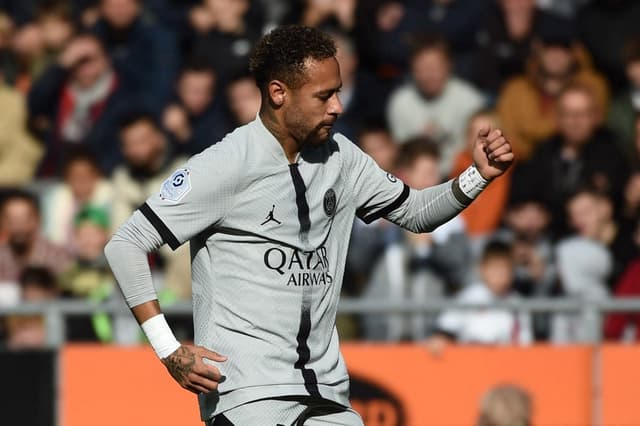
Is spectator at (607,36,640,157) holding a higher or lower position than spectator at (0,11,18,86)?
lower

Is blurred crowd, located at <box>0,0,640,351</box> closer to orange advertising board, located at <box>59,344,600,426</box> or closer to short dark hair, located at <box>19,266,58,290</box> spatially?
short dark hair, located at <box>19,266,58,290</box>

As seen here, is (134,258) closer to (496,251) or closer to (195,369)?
(195,369)

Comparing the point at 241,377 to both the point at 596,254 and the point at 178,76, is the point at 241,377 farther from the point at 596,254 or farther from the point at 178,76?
the point at 178,76

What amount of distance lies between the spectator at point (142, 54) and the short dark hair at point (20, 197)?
139cm

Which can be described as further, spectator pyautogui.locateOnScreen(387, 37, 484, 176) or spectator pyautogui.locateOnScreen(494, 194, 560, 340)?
spectator pyautogui.locateOnScreen(387, 37, 484, 176)

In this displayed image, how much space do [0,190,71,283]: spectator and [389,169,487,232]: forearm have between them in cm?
546

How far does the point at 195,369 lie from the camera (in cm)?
497

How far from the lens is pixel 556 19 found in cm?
1138

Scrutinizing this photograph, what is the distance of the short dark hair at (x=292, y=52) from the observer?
5.23 meters

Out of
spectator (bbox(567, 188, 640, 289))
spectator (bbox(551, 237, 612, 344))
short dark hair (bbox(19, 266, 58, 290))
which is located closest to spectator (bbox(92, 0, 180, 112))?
short dark hair (bbox(19, 266, 58, 290))

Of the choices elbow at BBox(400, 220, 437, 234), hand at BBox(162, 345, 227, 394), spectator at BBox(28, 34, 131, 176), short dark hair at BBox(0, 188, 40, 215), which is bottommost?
hand at BBox(162, 345, 227, 394)

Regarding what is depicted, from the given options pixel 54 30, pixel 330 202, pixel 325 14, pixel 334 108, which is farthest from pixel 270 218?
pixel 54 30

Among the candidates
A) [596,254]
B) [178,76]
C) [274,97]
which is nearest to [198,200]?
[274,97]

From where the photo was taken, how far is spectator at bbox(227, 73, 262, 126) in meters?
11.2
